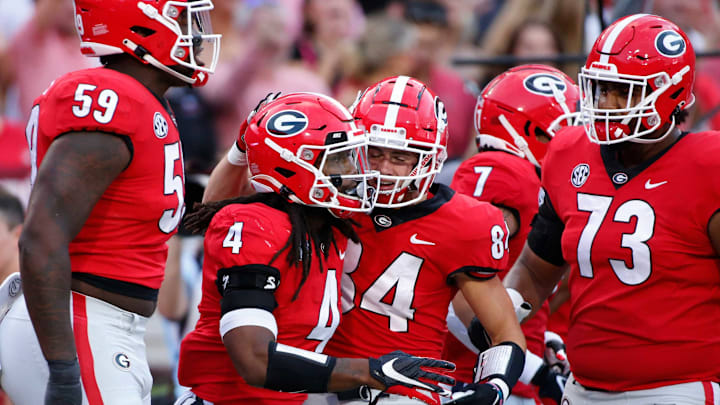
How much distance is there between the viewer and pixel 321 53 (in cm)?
859

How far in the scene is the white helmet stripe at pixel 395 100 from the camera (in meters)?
3.38

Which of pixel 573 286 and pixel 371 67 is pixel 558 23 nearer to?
pixel 371 67

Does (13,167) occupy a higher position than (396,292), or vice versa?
(396,292)

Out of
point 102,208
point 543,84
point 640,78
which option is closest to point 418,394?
point 102,208

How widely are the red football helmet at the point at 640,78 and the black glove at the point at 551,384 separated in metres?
1.12

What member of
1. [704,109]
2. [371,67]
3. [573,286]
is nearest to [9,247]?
[573,286]

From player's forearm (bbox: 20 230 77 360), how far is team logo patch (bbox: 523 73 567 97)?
225 centimetres

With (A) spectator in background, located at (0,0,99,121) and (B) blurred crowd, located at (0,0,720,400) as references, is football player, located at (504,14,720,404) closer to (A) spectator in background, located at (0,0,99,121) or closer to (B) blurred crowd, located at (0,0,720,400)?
(B) blurred crowd, located at (0,0,720,400)

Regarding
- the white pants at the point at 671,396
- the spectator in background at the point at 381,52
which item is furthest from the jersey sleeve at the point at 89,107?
the spectator in background at the point at 381,52

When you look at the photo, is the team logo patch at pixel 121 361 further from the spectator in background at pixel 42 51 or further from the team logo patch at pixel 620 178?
the spectator in background at pixel 42 51

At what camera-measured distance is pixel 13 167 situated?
7137 mm

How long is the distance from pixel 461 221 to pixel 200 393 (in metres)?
1.03

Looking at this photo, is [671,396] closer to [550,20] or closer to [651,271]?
[651,271]

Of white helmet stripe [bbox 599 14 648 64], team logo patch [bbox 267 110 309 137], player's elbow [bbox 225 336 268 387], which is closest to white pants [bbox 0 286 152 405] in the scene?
player's elbow [bbox 225 336 268 387]
